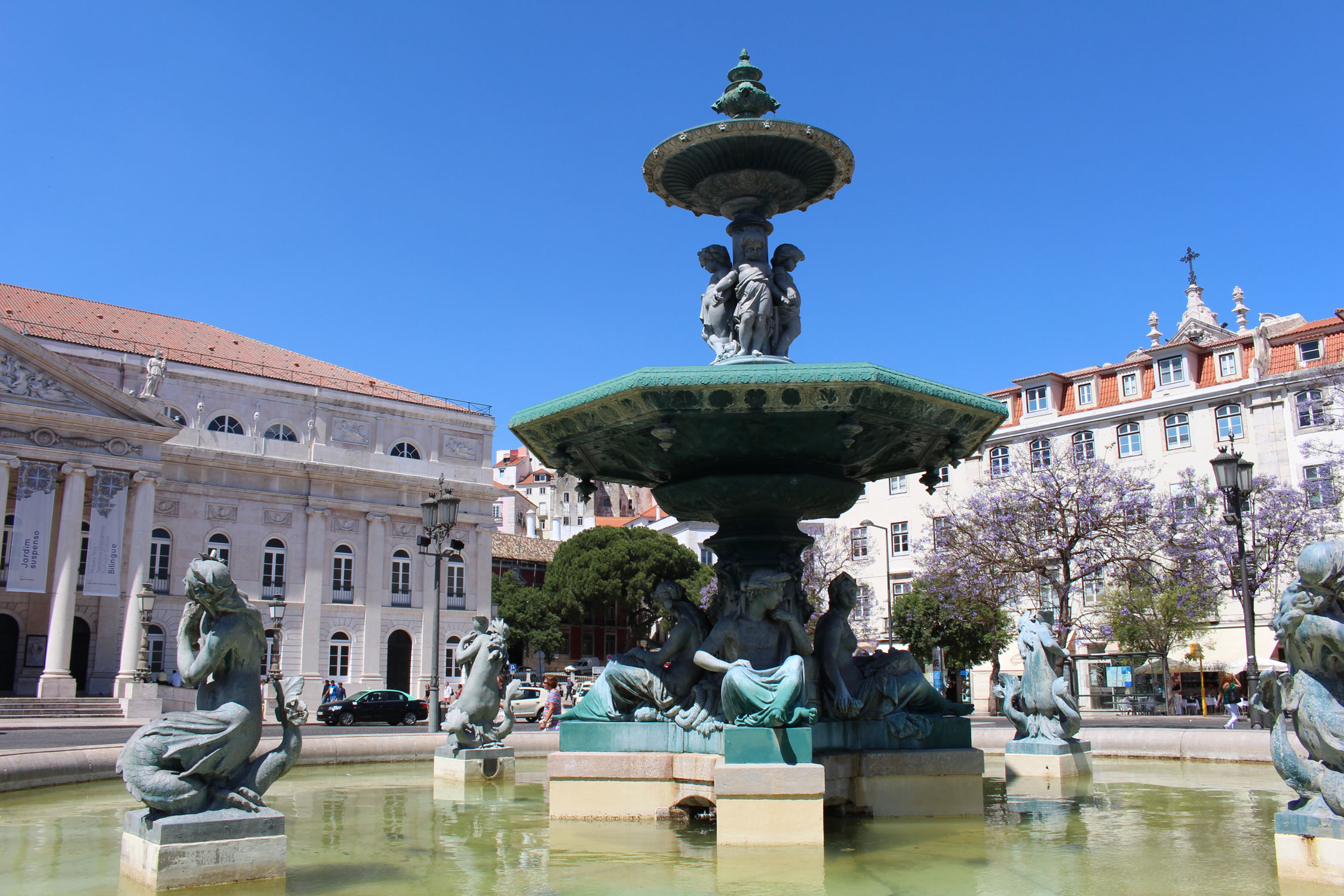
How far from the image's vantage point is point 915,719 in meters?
7.98

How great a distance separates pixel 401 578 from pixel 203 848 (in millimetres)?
47298

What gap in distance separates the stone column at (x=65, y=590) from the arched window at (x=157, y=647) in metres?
3.77

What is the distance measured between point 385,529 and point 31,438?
1611 centimetres

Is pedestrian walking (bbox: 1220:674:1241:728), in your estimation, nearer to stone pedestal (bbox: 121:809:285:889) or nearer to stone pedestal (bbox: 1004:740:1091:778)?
stone pedestal (bbox: 1004:740:1091:778)

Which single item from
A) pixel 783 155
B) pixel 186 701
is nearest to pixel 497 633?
pixel 783 155

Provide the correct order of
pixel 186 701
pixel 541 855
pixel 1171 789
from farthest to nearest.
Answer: pixel 186 701, pixel 1171 789, pixel 541 855

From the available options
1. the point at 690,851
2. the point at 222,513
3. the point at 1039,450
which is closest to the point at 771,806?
the point at 690,851

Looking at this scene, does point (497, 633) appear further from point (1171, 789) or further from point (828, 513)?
point (1171, 789)

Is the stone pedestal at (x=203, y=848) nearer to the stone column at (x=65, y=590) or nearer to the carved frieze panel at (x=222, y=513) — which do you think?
the stone column at (x=65, y=590)

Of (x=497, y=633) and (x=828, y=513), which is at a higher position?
(x=828, y=513)

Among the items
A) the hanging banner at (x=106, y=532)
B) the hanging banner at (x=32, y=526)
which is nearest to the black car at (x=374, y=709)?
the hanging banner at (x=106, y=532)

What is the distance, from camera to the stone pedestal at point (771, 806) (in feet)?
21.0

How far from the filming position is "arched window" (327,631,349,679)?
4816cm

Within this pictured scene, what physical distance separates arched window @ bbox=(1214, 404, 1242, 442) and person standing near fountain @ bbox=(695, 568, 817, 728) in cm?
3800
